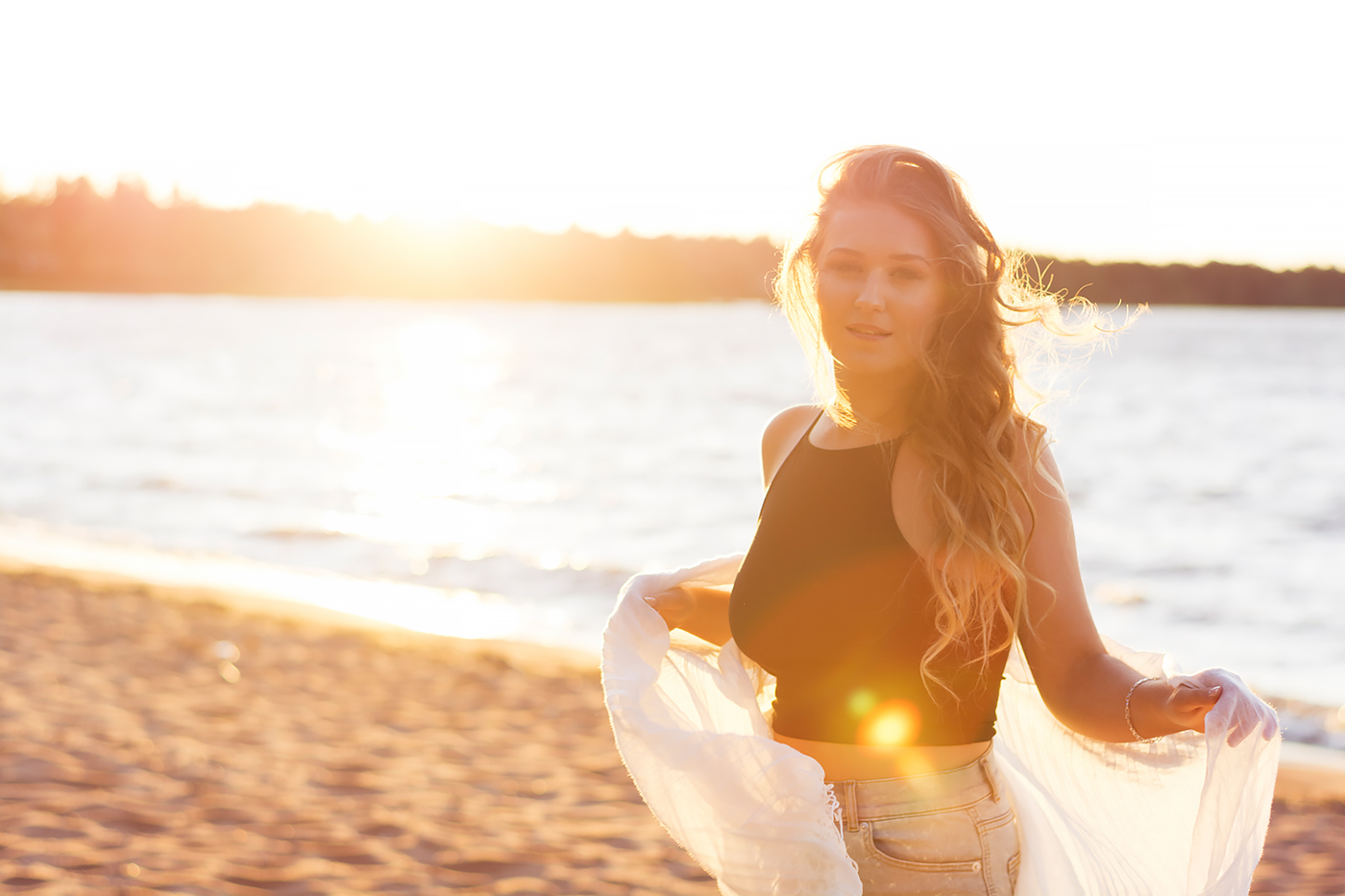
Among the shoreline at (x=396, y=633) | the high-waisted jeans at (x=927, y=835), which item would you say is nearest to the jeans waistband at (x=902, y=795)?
the high-waisted jeans at (x=927, y=835)

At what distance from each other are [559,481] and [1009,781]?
72.6ft

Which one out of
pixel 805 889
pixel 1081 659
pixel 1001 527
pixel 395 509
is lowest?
pixel 395 509

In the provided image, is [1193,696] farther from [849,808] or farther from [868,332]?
[868,332]

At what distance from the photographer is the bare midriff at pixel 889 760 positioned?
1979mm

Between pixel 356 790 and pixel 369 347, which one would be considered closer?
pixel 356 790

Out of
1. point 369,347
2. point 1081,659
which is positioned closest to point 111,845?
point 1081,659

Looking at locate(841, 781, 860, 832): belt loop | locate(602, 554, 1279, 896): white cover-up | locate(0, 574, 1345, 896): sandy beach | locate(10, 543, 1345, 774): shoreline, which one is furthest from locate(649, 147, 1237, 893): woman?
locate(10, 543, 1345, 774): shoreline

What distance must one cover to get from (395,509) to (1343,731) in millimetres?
14539

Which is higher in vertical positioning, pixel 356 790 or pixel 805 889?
pixel 805 889

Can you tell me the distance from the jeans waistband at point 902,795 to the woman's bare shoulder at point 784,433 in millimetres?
672

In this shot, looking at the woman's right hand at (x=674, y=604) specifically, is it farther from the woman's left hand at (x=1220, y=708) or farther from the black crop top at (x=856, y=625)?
the woman's left hand at (x=1220, y=708)

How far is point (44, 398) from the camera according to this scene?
36375 millimetres

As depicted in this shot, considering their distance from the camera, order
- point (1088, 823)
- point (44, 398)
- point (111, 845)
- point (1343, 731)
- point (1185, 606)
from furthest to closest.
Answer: point (44, 398), point (1185, 606), point (1343, 731), point (111, 845), point (1088, 823)

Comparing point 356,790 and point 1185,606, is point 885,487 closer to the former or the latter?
point 356,790
